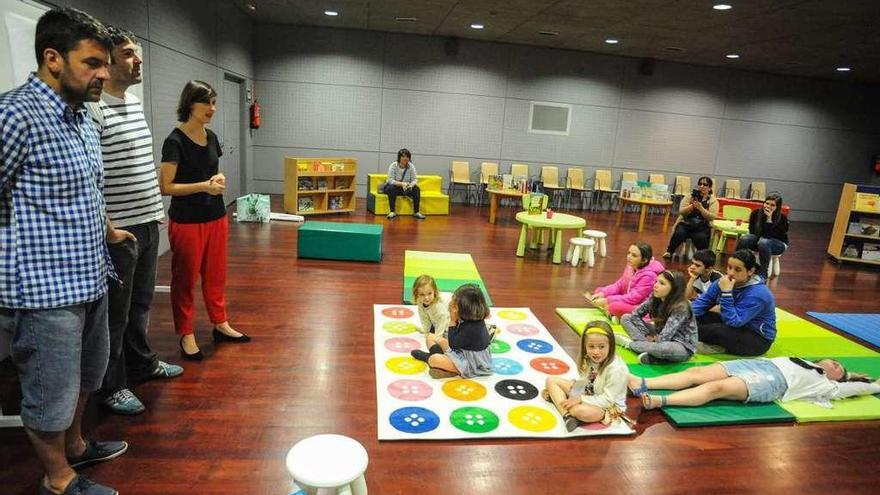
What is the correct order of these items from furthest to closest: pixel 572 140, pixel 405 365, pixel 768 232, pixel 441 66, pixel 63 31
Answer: pixel 572 140 < pixel 441 66 < pixel 768 232 < pixel 405 365 < pixel 63 31

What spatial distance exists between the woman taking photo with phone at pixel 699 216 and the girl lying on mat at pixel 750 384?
3937 millimetres

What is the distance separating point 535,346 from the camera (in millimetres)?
3990

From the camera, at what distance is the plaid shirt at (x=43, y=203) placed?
1.70 meters

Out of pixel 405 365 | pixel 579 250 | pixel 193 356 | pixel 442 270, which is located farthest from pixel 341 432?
pixel 579 250

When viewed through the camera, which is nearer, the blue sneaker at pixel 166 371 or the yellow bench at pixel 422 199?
the blue sneaker at pixel 166 371

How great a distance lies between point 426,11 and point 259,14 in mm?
3355

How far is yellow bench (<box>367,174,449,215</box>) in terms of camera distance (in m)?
9.33

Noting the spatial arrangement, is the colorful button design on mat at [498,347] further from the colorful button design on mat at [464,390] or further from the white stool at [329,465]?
the white stool at [329,465]

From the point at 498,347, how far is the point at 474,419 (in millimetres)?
1050

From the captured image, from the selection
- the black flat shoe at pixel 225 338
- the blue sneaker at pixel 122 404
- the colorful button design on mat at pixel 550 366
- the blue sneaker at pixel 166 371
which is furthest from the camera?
the black flat shoe at pixel 225 338

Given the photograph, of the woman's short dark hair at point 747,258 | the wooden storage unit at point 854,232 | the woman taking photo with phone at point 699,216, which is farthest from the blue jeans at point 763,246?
the wooden storage unit at point 854,232

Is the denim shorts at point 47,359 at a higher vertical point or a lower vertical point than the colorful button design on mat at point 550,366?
higher

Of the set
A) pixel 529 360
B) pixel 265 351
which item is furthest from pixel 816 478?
pixel 265 351

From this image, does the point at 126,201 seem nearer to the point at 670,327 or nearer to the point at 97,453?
the point at 97,453
